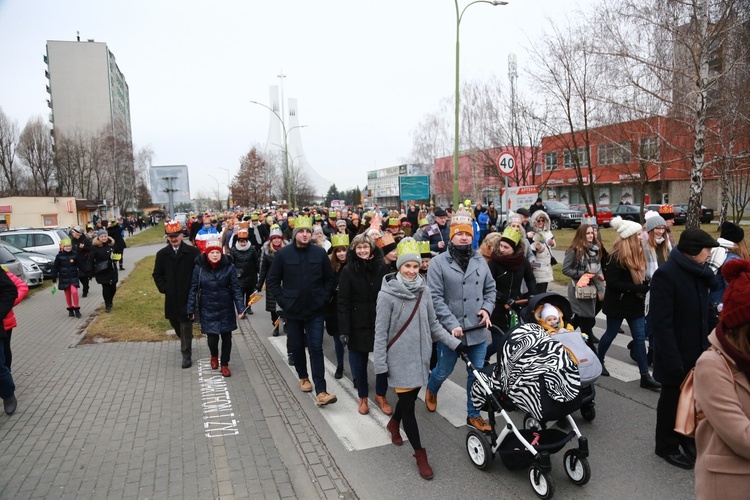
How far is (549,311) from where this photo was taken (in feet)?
15.3

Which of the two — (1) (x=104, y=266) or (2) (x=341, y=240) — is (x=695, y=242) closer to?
(2) (x=341, y=240)

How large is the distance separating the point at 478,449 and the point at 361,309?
1.92m

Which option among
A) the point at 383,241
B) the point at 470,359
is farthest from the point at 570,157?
the point at 470,359

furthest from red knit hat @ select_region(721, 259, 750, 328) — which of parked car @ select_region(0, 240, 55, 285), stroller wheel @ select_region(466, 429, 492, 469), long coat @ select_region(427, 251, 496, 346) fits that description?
parked car @ select_region(0, 240, 55, 285)

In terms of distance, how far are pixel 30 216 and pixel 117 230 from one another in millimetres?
31699

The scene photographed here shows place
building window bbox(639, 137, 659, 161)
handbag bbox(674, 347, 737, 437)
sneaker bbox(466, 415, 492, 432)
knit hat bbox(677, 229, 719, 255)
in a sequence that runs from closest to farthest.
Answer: handbag bbox(674, 347, 737, 437), knit hat bbox(677, 229, 719, 255), sneaker bbox(466, 415, 492, 432), building window bbox(639, 137, 659, 161)

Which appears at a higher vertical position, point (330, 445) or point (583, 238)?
point (583, 238)

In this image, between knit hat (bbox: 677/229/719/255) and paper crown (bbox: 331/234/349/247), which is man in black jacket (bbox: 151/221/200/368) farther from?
knit hat (bbox: 677/229/719/255)

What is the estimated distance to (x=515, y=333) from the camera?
4.18 metres

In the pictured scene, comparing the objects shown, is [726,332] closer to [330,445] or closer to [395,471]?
[395,471]

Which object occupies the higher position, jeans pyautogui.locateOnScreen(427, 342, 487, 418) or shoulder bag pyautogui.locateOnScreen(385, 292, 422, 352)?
shoulder bag pyautogui.locateOnScreen(385, 292, 422, 352)

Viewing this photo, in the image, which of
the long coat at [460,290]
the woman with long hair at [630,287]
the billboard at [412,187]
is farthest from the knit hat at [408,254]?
the billboard at [412,187]

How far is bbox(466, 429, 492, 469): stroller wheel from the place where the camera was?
14.0 feet

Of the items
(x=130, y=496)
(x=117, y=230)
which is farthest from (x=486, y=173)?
(x=130, y=496)
